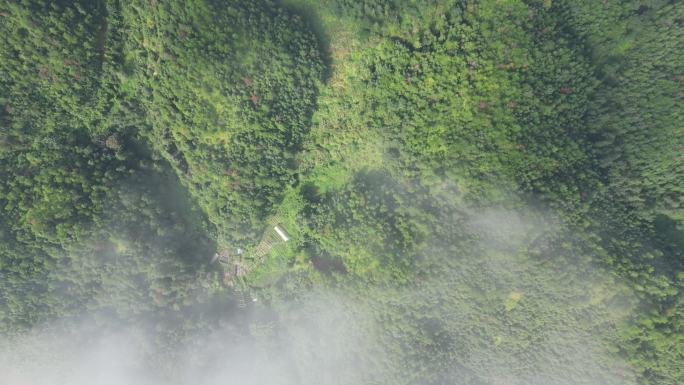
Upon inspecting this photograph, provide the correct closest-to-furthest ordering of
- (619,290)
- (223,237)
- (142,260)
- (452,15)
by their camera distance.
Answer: (619,290)
(452,15)
(142,260)
(223,237)

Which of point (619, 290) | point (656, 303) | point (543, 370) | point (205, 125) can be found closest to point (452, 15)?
point (205, 125)

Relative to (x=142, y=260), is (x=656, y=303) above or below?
above

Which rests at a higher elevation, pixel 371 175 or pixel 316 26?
pixel 316 26

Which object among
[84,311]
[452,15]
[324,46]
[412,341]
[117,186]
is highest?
[452,15]

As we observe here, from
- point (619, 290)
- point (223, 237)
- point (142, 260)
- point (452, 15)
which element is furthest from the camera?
point (223, 237)

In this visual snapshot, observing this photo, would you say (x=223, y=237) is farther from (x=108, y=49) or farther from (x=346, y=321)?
(x=108, y=49)

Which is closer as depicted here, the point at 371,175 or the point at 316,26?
the point at 316,26

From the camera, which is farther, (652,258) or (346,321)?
(346,321)

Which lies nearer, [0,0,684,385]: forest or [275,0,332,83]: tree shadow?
[0,0,684,385]: forest
